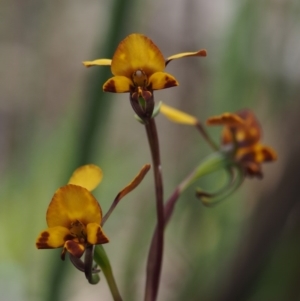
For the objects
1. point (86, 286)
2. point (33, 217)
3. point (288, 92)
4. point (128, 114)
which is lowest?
point (86, 286)

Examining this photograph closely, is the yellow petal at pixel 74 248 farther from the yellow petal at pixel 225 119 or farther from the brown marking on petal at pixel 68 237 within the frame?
the yellow petal at pixel 225 119

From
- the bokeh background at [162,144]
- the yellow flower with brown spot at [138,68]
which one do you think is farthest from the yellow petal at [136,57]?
the bokeh background at [162,144]

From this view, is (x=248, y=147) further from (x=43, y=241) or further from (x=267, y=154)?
(x=43, y=241)

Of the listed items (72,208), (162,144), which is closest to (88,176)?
(72,208)

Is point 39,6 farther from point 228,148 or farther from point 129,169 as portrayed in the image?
point 228,148

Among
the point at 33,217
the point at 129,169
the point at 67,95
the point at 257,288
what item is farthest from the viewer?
the point at 67,95

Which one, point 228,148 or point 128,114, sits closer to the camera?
point 228,148

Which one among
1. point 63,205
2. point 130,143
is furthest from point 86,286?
point 63,205
